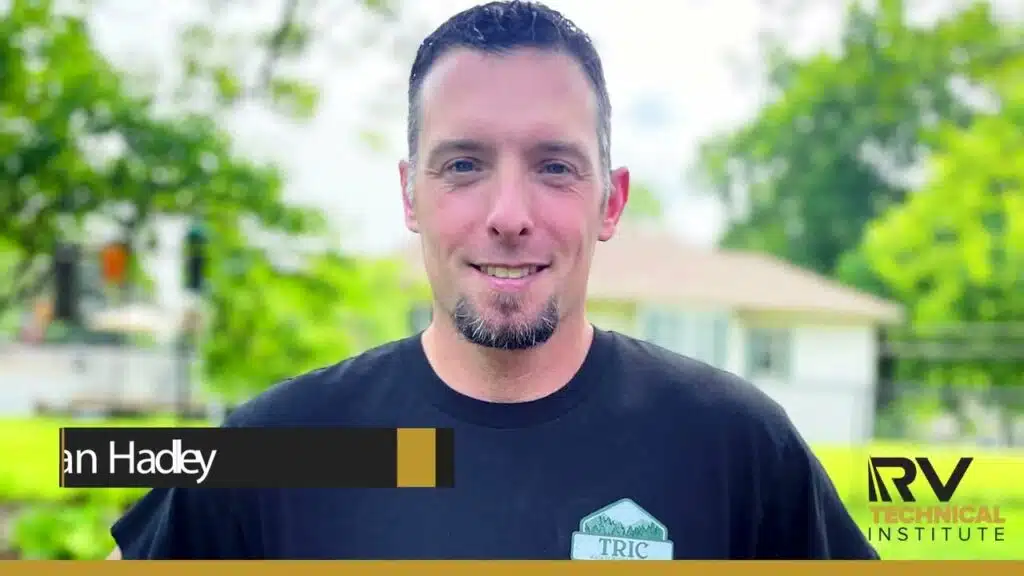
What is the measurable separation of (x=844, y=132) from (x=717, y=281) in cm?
55

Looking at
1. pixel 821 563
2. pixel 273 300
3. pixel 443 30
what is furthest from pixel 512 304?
pixel 273 300

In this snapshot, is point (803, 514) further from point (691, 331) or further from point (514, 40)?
point (514, 40)

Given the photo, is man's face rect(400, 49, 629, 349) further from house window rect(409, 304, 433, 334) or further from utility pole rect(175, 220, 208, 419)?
utility pole rect(175, 220, 208, 419)

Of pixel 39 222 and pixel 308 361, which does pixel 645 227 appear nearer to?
pixel 308 361

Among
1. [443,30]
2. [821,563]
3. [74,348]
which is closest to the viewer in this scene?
[821,563]

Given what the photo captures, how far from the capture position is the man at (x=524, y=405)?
1729 millimetres

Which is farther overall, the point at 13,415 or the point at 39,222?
the point at 39,222

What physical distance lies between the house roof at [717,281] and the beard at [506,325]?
22.5 inches

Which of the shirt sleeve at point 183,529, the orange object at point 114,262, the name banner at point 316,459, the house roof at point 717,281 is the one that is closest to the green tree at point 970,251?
the house roof at point 717,281

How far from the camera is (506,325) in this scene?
179cm

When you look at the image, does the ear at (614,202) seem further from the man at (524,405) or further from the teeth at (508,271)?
the teeth at (508,271)

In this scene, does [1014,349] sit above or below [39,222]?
below

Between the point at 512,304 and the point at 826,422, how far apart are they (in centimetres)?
93

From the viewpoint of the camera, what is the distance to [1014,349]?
9.30ft
